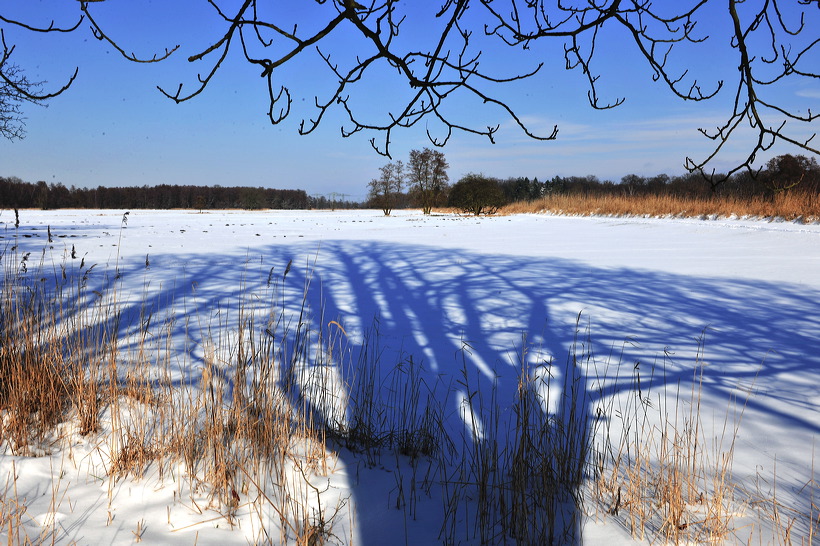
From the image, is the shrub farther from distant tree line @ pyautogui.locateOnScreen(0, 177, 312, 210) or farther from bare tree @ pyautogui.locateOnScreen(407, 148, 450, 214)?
distant tree line @ pyautogui.locateOnScreen(0, 177, 312, 210)

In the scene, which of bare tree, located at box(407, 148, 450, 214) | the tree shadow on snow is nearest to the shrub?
bare tree, located at box(407, 148, 450, 214)

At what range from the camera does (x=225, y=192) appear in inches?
2584

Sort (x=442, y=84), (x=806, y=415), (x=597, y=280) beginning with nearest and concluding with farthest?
(x=442, y=84), (x=806, y=415), (x=597, y=280)

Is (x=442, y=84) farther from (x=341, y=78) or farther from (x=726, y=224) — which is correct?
(x=726, y=224)

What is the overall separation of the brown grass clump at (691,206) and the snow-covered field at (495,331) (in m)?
1.22

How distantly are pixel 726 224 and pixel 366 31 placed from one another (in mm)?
13650

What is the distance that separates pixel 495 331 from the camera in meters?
4.54

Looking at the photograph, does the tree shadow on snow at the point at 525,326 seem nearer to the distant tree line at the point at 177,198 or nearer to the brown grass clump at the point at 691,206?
the brown grass clump at the point at 691,206

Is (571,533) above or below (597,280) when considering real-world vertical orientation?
below

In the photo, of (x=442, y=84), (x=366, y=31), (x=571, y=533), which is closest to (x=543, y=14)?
(x=442, y=84)

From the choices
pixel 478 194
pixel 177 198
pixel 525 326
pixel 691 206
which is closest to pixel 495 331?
pixel 525 326

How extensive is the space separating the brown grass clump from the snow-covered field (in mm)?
1221

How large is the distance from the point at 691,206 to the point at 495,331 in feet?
45.5

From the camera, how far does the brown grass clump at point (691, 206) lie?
11906mm
